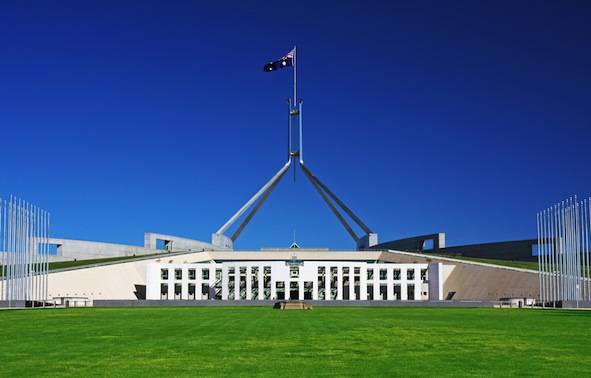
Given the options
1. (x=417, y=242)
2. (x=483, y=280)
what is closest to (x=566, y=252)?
(x=483, y=280)

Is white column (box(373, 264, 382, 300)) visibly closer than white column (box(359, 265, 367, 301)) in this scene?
No

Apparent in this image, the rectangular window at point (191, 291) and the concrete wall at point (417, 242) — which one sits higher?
the concrete wall at point (417, 242)

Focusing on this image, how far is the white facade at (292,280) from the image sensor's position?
1887 inches

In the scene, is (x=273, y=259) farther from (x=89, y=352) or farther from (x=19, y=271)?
(x=89, y=352)

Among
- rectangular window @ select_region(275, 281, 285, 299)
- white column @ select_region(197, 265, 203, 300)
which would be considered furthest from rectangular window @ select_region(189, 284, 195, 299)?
rectangular window @ select_region(275, 281, 285, 299)

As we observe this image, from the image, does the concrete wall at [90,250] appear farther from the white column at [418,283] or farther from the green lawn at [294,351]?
the green lawn at [294,351]

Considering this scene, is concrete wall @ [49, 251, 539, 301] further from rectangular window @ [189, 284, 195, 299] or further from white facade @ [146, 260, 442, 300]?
rectangular window @ [189, 284, 195, 299]

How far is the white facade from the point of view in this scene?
4794cm

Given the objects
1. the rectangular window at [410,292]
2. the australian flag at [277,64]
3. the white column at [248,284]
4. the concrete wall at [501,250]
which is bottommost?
the rectangular window at [410,292]

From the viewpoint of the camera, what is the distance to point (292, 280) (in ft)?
157

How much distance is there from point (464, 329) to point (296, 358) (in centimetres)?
700

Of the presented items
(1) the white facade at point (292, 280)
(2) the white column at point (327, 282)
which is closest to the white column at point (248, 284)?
(1) the white facade at point (292, 280)

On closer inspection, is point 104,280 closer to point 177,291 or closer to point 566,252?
point 177,291

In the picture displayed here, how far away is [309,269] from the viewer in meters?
48.1
